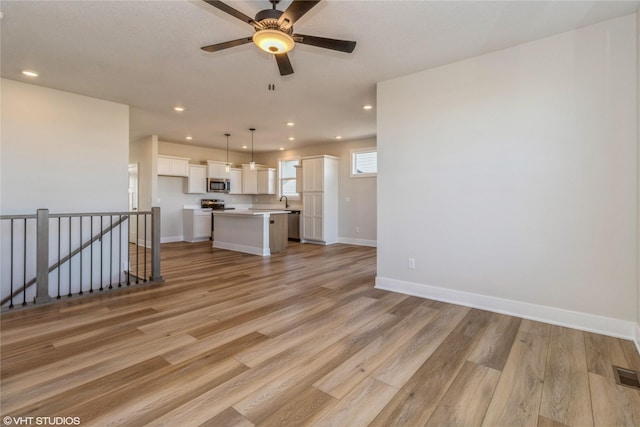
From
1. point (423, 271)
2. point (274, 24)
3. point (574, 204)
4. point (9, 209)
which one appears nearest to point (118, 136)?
point (9, 209)

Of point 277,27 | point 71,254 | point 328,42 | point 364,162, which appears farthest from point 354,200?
point 277,27

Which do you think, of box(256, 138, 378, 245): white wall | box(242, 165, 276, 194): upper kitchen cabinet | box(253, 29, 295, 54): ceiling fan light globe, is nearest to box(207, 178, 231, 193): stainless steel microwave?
box(242, 165, 276, 194): upper kitchen cabinet

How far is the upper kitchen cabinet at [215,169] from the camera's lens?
28.7 feet

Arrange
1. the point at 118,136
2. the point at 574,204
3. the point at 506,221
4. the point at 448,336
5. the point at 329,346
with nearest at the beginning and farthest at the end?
the point at 329,346 < the point at 448,336 < the point at 574,204 < the point at 506,221 < the point at 118,136

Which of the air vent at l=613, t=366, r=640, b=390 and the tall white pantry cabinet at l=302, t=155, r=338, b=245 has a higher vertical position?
the tall white pantry cabinet at l=302, t=155, r=338, b=245

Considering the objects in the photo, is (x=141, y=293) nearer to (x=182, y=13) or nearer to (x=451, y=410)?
(x=182, y=13)

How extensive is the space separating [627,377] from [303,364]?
223 centimetres

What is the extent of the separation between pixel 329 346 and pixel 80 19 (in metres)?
3.52

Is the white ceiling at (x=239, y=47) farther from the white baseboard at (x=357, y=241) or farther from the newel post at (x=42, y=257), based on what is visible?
the white baseboard at (x=357, y=241)

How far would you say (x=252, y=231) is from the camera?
6.65 metres

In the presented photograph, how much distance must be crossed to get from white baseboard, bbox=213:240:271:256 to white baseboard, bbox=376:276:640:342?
322 cm

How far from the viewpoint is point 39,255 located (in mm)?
3381

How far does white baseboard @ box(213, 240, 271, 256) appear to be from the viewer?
642 cm

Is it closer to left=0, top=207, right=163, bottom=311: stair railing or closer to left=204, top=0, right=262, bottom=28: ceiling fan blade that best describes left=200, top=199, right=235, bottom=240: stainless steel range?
left=0, top=207, right=163, bottom=311: stair railing
